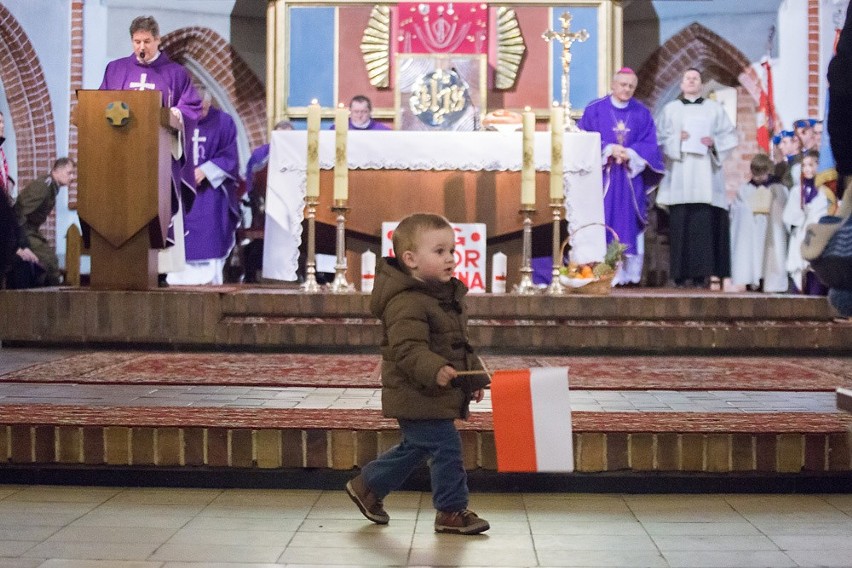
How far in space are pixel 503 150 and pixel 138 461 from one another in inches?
175

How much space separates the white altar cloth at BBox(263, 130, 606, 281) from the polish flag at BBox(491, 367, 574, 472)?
4.61 metres

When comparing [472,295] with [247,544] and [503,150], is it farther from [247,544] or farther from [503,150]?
[247,544]

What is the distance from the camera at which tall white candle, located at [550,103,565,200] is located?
6.60 m

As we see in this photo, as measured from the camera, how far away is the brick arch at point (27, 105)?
36.4ft

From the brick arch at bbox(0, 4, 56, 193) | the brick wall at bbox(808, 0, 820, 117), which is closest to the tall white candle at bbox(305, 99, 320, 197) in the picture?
the brick arch at bbox(0, 4, 56, 193)

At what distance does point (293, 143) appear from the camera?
7199 mm

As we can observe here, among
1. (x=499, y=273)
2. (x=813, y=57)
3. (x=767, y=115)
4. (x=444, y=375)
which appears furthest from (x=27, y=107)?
(x=444, y=375)

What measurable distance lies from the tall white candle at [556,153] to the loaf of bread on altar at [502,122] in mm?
993

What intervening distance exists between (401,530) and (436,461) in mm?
207

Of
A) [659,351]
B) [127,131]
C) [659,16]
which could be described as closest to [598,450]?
[659,351]

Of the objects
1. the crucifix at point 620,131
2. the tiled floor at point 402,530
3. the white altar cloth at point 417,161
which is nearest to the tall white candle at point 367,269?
the white altar cloth at point 417,161

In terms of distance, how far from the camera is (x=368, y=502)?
2975 millimetres

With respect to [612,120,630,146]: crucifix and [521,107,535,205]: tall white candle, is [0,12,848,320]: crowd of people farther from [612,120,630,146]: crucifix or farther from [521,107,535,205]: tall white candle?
[521,107,535,205]: tall white candle

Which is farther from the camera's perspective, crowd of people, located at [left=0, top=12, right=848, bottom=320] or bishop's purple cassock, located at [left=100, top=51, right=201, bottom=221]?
crowd of people, located at [left=0, top=12, right=848, bottom=320]
